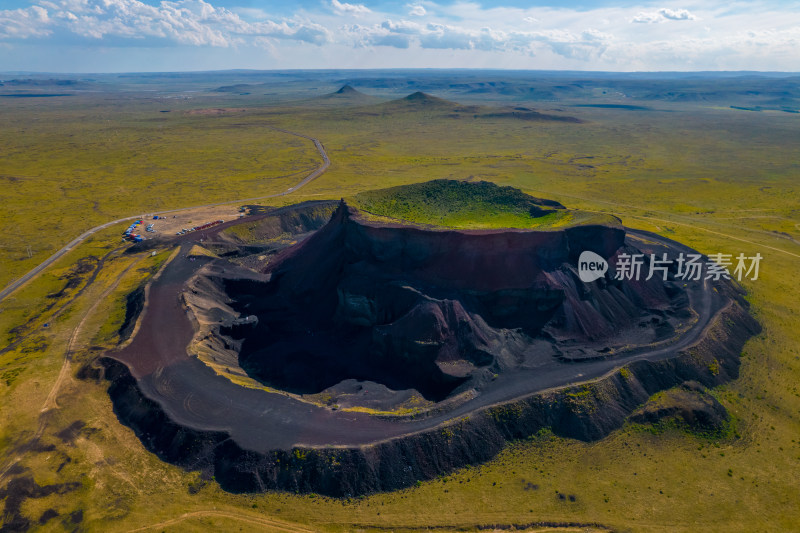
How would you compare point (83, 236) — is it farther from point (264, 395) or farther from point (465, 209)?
point (465, 209)

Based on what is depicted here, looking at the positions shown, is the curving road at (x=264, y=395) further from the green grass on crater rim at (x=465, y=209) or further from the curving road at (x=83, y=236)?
the curving road at (x=83, y=236)

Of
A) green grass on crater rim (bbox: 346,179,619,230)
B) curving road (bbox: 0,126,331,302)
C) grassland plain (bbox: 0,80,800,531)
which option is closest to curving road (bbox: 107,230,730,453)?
grassland plain (bbox: 0,80,800,531)

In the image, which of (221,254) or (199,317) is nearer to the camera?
(199,317)

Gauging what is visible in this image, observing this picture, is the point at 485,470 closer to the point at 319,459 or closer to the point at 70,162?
the point at 319,459

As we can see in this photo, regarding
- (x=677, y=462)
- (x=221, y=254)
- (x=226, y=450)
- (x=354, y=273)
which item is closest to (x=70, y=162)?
(x=221, y=254)

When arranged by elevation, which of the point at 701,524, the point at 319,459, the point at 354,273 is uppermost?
the point at 354,273

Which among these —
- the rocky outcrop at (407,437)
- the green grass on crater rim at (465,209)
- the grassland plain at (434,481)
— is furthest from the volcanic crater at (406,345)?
the grassland plain at (434,481)

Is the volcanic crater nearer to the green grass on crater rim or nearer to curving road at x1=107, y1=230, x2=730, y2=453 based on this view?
curving road at x1=107, y1=230, x2=730, y2=453
